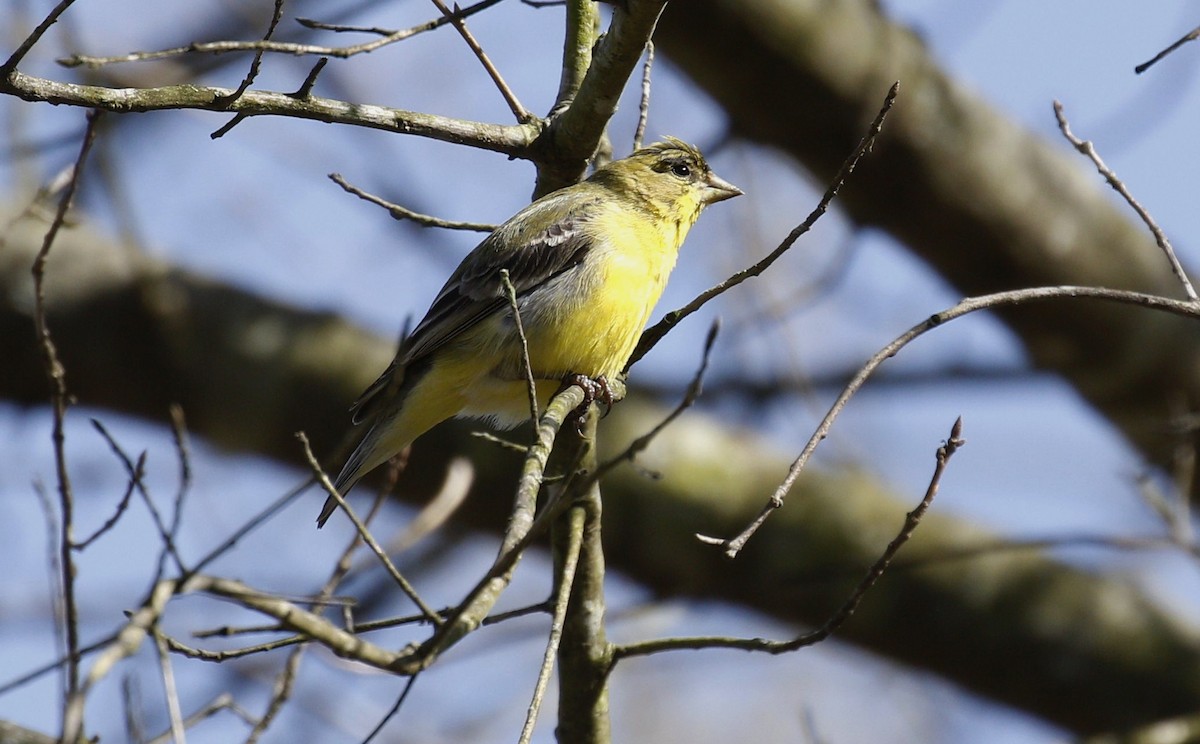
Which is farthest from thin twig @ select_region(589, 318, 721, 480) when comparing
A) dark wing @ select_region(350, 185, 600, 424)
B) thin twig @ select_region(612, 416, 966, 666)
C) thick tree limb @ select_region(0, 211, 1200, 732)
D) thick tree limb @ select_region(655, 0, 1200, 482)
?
thick tree limb @ select_region(0, 211, 1200, 732)

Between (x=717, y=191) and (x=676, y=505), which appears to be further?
(x=676, y=505)

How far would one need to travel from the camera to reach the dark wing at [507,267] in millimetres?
5684

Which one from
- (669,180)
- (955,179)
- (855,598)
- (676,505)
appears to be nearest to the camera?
(855,598)

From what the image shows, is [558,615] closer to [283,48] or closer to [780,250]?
[780,250]

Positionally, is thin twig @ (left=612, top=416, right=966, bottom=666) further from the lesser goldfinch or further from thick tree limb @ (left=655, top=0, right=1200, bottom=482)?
thick tree limb @ (left=655, top=0, right=1200, bottom=482)

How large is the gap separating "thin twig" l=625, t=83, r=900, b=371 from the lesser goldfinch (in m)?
0.57

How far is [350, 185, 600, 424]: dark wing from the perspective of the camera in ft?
18.6

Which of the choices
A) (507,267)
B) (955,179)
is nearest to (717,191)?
(507,267)

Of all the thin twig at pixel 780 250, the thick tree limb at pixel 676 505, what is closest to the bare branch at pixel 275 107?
the thin twig at pixel 780 250

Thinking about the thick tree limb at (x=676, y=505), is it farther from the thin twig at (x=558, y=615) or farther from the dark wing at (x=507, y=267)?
the thin twig at (x=558, y=615)

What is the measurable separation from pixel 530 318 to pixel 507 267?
0.42m

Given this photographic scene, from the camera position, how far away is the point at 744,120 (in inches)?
310

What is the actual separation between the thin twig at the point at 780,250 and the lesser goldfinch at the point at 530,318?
1.88 feet

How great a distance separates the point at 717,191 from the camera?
6.58 metres
